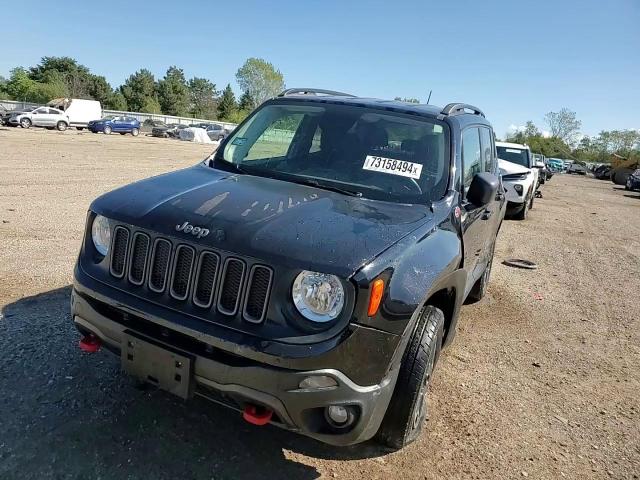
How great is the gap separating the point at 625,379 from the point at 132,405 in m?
3.91

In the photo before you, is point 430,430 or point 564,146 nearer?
point 430,430

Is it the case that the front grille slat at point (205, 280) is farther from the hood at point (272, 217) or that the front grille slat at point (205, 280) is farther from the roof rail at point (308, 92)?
the roof rail at point (308, 92)

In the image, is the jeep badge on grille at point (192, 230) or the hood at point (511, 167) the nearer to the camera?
the jeep badge on grille at point (192, 230)

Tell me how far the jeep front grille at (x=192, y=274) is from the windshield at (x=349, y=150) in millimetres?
1145

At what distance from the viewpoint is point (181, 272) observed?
95.7 inches

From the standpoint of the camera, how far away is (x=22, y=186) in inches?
413

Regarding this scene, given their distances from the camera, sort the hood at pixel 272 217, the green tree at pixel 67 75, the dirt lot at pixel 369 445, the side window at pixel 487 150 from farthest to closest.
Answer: the green tree at pixel 67 75, the side window at pixel 487 150, the dirt lot at pixel 369 445, the hood at pixel 272 217

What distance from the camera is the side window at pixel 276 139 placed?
12.7ft

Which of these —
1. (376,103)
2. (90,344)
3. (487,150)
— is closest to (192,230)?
(90,344)

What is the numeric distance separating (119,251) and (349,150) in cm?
172

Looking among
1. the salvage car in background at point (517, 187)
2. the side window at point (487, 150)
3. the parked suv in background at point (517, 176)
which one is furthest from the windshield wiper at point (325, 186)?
the salvage car in background at point (517, 187)

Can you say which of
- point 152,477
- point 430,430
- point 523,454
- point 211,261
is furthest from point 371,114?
point 152,477

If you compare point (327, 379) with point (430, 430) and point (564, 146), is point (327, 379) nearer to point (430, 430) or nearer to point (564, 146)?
point (430, 430)

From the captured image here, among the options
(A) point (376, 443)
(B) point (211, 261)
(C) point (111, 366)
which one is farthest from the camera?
(C) point (111, 366)
